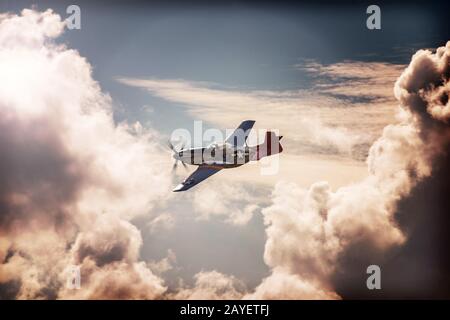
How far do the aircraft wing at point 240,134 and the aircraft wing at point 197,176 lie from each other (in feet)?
7.23

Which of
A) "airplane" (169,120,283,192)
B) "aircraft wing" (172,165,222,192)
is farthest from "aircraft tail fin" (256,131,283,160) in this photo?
"aircraft wing" (172,165,222,192)

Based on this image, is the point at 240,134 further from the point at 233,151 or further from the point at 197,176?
the point at 197,176

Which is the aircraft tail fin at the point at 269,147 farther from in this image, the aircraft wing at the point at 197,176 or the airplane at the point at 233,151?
the aircraft wing at the point at 197,176

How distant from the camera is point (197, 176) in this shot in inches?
701

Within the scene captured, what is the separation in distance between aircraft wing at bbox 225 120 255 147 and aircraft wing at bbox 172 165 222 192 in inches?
86.7

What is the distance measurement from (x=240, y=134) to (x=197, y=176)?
3993mm

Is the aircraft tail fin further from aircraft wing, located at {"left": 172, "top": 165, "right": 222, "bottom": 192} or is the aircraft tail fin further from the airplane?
aircraft wing, located at {"left": 172, "top": 165, "right": 222, "bottom": 192}

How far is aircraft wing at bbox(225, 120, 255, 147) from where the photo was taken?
1961 cm

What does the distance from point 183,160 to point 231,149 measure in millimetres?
3080

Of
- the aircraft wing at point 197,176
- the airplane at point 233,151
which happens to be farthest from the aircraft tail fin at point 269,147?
the aircraft wing at point 197,176
